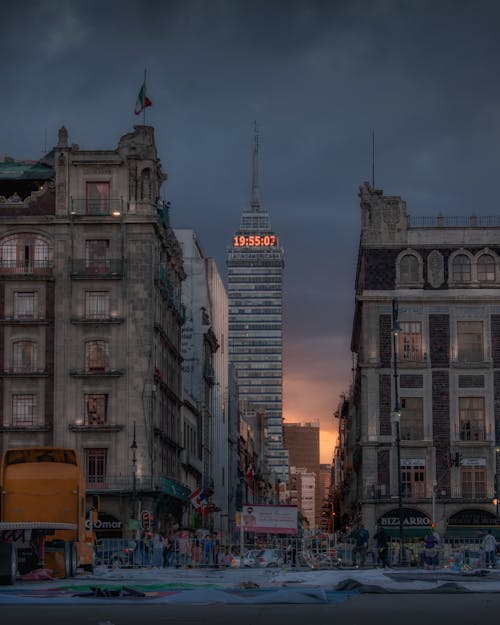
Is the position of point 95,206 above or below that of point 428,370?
above

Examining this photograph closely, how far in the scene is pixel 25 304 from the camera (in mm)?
79875

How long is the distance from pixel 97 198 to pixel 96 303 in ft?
20.7

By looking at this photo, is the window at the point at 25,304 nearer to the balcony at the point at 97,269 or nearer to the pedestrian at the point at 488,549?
the balcony at the point at 97,269

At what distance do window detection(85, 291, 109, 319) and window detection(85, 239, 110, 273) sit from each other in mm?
1487

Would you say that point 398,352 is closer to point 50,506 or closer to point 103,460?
point 103,460

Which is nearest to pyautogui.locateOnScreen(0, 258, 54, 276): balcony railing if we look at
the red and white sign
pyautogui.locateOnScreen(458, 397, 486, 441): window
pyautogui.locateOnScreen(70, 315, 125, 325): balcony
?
pyautogui.locateOnScreen(70, 315, 125, 325): balcony

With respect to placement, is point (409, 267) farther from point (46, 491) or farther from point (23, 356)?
point (46, 491)

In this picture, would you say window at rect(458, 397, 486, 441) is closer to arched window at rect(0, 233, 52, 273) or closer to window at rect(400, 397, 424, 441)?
window at rect(400, 397, 424, 441)

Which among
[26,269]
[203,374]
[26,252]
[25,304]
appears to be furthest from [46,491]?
[203,374]

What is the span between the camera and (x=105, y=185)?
263 ft

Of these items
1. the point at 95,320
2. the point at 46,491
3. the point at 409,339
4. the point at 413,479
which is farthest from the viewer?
the point at 409,339

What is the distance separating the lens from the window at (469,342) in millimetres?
87625

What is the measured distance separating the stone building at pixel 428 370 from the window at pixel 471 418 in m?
0.06

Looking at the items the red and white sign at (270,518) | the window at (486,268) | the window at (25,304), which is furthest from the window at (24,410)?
the window at (486,268)
